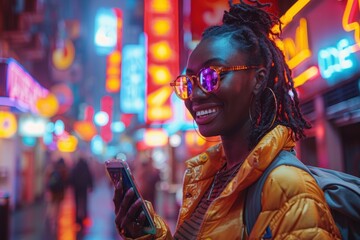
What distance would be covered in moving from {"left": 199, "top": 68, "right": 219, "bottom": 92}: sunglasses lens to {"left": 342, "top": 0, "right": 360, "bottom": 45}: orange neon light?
8.87 ft

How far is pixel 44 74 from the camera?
2050 cm

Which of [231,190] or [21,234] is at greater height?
[231,190]

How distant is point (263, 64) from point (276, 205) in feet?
2.46

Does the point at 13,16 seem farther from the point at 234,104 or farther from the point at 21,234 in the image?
the point at 234,104

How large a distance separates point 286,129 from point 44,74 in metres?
20.5

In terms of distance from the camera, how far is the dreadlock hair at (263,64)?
1825mm

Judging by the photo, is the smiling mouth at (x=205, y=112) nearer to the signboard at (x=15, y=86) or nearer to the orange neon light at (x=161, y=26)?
the signboard at (x=15, y=86)

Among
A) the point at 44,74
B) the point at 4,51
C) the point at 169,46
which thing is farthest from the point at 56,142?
the point at 169,46

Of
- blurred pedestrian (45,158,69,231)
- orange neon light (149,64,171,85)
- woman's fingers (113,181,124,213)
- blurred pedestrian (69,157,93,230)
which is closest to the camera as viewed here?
woman's fingers (113,181,124,213)

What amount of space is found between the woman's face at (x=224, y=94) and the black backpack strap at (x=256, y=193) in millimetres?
328

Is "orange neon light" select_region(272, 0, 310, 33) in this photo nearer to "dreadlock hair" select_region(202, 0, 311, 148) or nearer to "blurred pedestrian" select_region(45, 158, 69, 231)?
"dreadlock hair" select_region(202, 0, 311, 148)

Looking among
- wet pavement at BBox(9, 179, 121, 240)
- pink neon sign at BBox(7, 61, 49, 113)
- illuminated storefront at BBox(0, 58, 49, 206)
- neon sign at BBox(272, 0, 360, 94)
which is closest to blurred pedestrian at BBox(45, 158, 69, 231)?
wet pavement at BBox(9, 179, 121, 240)

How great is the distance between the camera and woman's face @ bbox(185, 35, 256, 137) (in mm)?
1766

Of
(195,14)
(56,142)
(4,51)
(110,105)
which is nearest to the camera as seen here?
(195,14)
